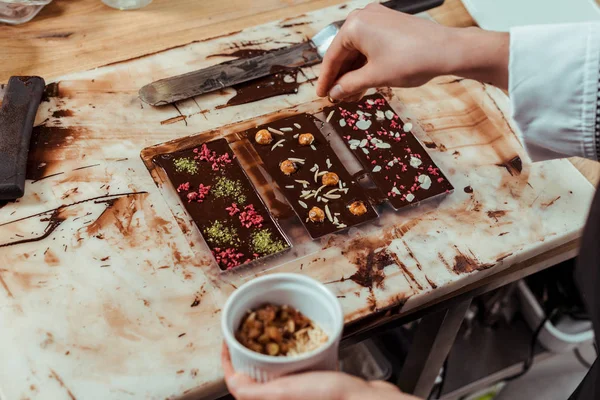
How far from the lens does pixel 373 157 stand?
3.56 feet

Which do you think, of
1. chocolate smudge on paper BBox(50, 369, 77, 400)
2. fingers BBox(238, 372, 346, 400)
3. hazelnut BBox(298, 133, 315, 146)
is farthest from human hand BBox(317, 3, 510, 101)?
chocolate smudge on paper BBox(50, 369, 77, 400)

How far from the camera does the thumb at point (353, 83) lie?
3.12ft

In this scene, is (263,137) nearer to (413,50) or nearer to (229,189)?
(229,189)

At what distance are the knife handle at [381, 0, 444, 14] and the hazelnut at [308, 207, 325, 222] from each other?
1.70 feet

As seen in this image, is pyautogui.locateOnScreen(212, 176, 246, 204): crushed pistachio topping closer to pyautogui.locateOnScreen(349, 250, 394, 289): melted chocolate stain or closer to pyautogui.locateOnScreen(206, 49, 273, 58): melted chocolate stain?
pyautogui.locateOnScreen(349, 250, 394, 289): melted chocolate stain

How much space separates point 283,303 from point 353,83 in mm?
400

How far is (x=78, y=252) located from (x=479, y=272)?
61 cm

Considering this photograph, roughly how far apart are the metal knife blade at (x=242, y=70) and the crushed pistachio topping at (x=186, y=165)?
0.47ft

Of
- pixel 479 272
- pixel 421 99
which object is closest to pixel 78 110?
pixel 421 99

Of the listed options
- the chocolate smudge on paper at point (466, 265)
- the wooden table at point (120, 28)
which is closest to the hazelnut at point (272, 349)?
the chocolate smudge on paper at point (466, 265)

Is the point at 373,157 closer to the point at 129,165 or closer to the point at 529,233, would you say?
the point at 529,233

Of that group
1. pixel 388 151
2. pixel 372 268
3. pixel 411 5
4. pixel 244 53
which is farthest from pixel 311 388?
pixel 411 5

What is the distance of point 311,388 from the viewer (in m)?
0.65

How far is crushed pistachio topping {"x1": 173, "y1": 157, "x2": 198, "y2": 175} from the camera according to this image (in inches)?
40.8
